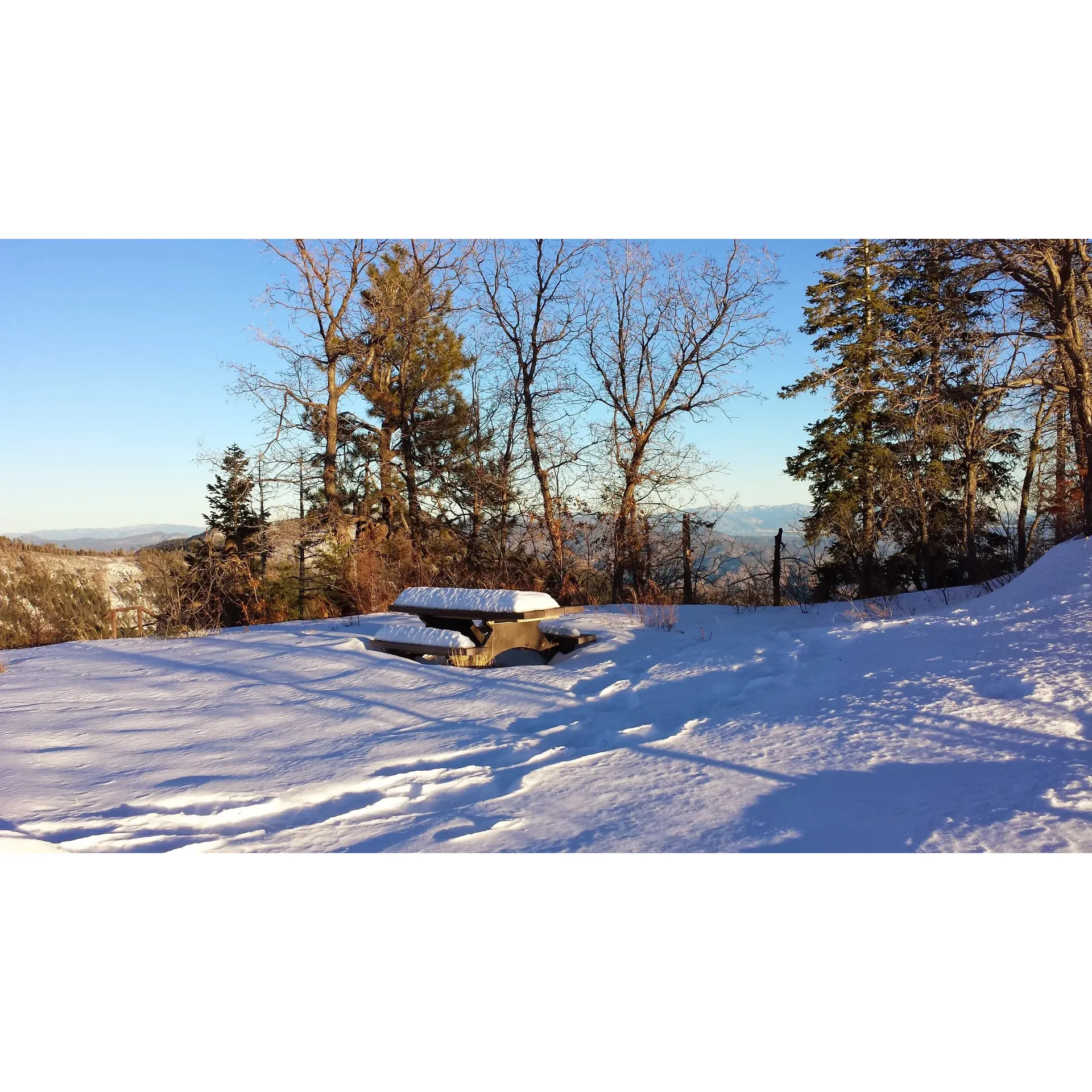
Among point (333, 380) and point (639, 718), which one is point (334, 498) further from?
point (639, 718)

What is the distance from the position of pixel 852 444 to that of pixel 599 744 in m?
13.1

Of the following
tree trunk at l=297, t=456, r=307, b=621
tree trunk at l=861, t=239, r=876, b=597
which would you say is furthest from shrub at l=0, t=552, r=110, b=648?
tree trunk at l=861, t=239, r=876, b=597

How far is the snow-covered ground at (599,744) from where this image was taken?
273cm

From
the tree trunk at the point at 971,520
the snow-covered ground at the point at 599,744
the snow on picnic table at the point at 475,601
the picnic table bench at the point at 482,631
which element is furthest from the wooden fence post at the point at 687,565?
the snow-covered ground at the point at 599,744

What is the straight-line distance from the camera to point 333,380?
14.6 metres

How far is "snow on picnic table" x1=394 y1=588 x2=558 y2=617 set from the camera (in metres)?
6.75

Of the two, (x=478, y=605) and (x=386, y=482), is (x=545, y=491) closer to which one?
(x=386, y=482)

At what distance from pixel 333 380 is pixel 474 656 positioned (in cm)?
1006

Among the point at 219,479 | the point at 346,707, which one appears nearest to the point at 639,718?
the point at 346,707

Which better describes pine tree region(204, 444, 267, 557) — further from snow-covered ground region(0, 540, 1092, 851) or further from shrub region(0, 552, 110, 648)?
snow-covered ground region(0, 540, 1092, 851)

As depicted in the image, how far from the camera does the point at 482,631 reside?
23.0 feet

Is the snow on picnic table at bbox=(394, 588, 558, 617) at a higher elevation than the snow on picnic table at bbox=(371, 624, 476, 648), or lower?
higher

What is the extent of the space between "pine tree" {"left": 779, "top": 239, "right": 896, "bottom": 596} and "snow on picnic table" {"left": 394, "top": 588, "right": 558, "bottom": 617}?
26.9ft

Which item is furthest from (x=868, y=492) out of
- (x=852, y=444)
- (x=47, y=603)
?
(x=47, y=603)
